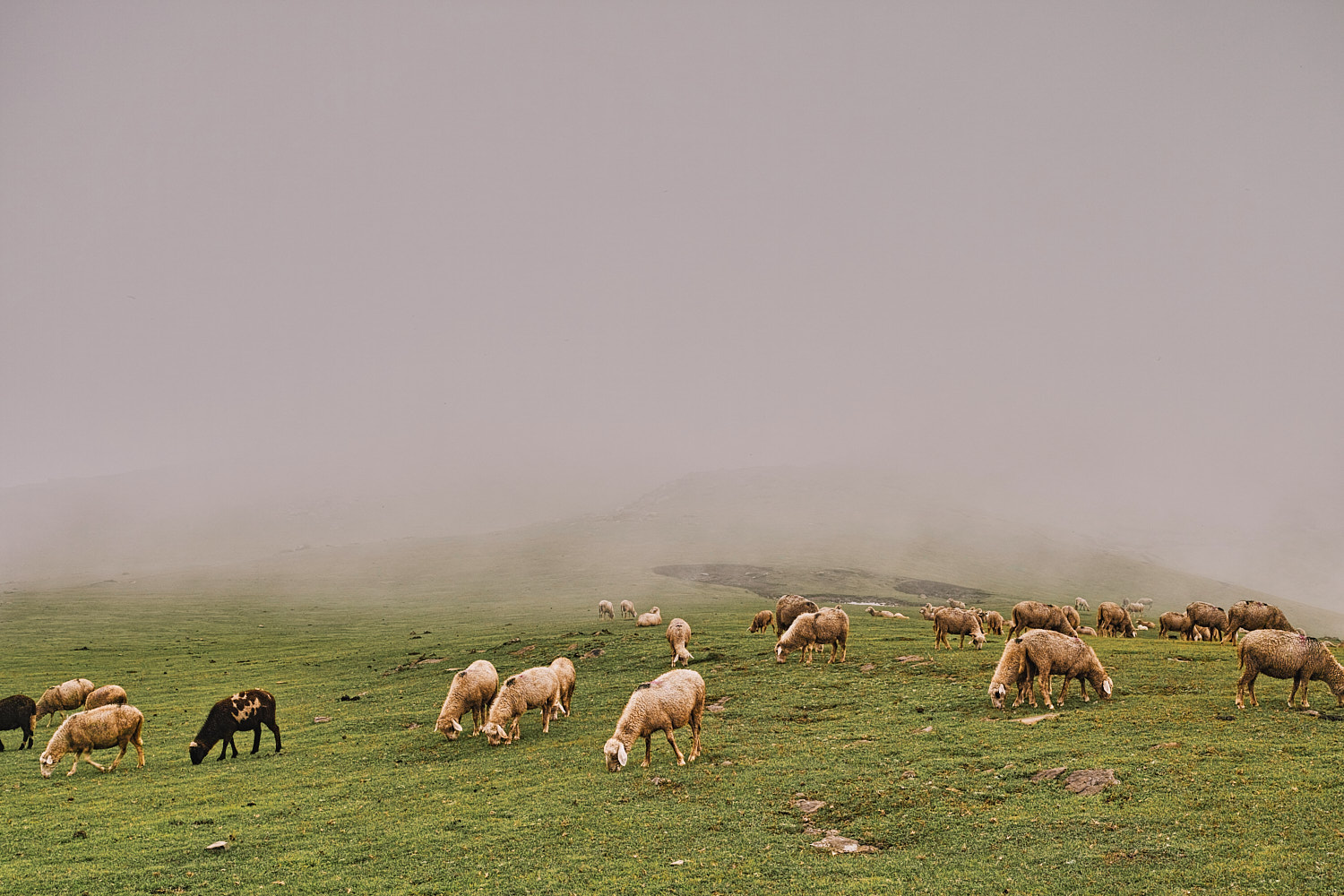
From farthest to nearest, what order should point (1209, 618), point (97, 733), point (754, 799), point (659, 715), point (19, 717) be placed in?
point (1209, 618), point (19, 717), point (97, 733), point (659, 715), point (754, 799)

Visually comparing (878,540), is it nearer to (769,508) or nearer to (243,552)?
(769,508)

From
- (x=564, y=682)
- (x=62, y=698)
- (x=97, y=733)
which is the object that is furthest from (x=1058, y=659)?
(x=62, y=698)

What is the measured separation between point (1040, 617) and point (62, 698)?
50.5 meters

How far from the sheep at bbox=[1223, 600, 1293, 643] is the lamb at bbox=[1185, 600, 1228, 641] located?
884mm

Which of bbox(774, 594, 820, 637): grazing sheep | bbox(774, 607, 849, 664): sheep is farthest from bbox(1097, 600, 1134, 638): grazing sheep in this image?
bbox(774, 607, 849, 664): sheep

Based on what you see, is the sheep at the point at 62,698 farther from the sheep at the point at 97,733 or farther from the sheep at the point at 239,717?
the sheep at the point at 239,717

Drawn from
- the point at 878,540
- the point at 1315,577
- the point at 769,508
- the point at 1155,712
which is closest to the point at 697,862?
the point at 1155,712

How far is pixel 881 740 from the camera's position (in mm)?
23188

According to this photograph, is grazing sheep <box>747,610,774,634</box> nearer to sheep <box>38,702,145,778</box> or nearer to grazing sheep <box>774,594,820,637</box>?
grazing sheep <box>774,594,820,637</box>

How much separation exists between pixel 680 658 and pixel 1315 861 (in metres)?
29.0

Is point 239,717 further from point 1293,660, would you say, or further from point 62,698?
point 1293,660

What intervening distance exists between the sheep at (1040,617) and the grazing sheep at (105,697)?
4310 cm

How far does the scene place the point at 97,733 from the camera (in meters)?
25.8

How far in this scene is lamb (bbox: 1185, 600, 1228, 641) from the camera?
47.8 meters
